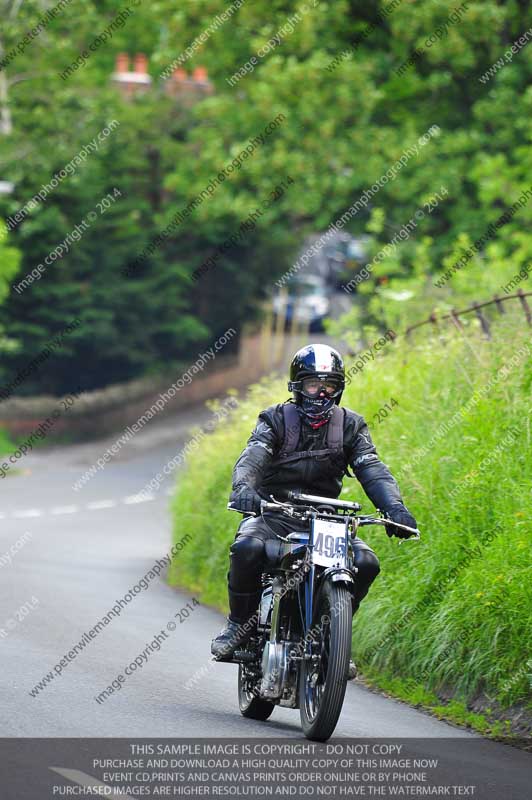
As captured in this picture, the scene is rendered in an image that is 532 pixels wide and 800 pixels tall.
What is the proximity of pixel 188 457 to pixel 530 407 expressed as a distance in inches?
308

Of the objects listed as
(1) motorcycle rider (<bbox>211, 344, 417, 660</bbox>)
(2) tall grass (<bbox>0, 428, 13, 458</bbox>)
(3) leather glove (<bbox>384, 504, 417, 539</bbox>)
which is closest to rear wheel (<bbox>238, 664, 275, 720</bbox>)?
(1) motorcycle rider (<bbox>211, 344, 417, 660</bbox>)

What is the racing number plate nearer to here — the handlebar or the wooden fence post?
the handlebar

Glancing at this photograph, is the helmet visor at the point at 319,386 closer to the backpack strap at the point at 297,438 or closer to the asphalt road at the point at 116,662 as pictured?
the backpack strap at the point at 297,438

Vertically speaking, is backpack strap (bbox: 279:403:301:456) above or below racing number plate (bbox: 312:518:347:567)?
above

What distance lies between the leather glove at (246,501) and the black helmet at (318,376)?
651 millimetres

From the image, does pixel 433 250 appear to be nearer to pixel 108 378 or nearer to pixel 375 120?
pixel 375 120

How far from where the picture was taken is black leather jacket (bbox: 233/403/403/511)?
8.59 metres

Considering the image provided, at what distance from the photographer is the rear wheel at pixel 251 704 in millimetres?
8828

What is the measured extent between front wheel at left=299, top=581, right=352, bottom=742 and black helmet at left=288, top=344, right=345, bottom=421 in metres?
1.15

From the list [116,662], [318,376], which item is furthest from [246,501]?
[116,662]

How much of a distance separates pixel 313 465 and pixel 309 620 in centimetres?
100

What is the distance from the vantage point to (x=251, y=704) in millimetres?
8883

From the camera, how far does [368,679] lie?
1088cm

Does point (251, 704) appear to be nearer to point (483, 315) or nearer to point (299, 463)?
point (299, 463)
